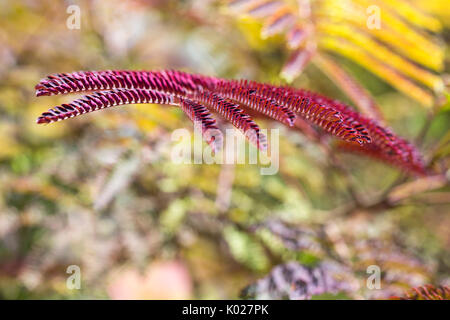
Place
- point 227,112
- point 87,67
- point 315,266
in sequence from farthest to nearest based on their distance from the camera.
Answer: point 87,67 → point 315,266 → point 227,112

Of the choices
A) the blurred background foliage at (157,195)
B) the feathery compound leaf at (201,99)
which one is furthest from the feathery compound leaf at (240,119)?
the blurred background foliage at (157,195)

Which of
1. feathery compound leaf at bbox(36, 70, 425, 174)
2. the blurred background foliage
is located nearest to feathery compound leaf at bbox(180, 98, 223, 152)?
feathery compound leaf at bbox(36, 70, 425, 174)

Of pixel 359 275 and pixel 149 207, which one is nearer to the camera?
pixel 359 275

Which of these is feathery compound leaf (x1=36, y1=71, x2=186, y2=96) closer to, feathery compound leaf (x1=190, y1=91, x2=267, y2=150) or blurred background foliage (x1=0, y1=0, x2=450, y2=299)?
feathery compound leaf (x1=190, y1=91, x2=267, y2=150)

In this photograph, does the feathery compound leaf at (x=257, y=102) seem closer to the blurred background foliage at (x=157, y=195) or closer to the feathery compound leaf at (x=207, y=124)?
the feathery compound leaf at (x=207, y=124)

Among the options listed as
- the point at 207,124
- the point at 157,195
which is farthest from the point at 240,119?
the point at 157,195

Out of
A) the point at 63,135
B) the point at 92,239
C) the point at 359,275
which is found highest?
the point at 63,135

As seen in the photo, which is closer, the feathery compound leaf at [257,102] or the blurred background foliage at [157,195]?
the feathery compound leaf at [257,102]

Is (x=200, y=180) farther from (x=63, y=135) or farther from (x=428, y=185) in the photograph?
(x=428, y=185)

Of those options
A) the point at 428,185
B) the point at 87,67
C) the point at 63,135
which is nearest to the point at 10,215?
the point at 63,135
